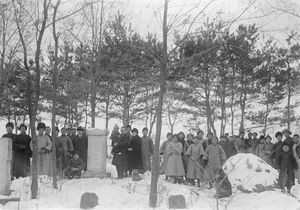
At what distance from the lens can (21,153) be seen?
499 inches

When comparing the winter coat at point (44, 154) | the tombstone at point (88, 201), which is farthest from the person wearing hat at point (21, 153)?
the tombstone at point (88, 201)

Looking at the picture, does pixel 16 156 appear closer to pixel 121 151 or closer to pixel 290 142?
pixel 121 151

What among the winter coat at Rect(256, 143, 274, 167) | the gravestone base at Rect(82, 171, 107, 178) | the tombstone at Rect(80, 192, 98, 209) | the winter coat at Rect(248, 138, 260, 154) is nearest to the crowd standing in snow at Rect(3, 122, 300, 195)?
the gravestone base at Rect(82, 171, 107, 178)

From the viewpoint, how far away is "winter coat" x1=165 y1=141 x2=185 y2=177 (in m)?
13.4

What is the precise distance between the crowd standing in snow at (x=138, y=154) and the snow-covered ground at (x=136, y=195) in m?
0.63

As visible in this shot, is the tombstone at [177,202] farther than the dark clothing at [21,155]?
No

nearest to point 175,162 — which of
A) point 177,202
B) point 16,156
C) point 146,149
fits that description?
point 146,149

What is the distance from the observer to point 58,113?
27.8 m

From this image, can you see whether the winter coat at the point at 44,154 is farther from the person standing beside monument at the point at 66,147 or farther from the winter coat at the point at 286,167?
the winter coat at the point at 286,167

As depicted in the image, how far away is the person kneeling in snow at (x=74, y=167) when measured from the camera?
12.9 m

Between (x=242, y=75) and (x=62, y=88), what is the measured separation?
31.2 feet

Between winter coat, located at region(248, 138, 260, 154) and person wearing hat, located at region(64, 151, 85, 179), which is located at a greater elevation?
winter coat, located at region(248, 138, 260, 154)

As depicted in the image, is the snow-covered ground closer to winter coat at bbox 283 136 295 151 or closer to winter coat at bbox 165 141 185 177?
winter coat at bbox 165 141 185 177

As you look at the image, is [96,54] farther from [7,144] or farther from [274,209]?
[274,209]
